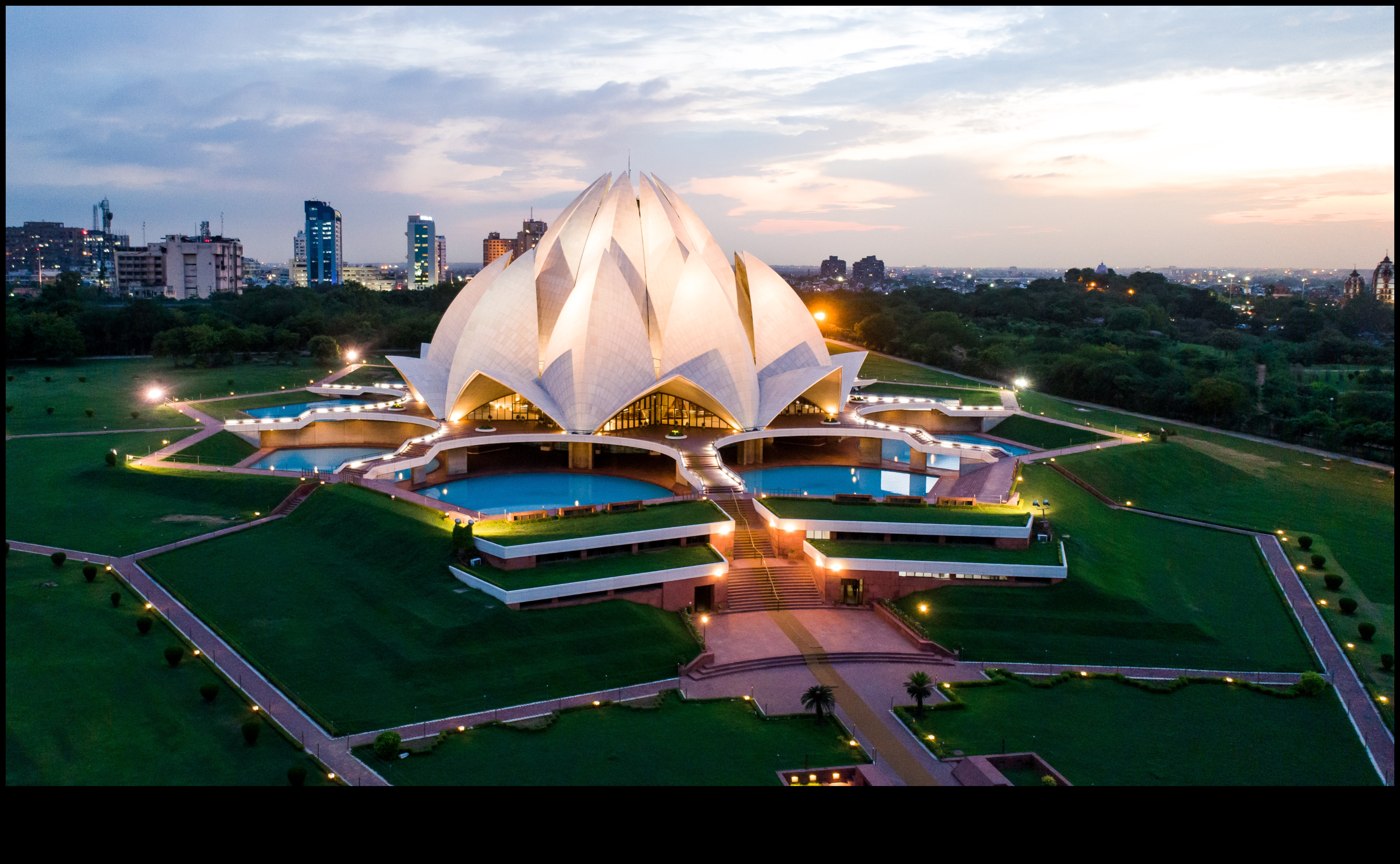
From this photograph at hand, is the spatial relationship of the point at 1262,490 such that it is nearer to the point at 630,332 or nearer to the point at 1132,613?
the point at 1132,613

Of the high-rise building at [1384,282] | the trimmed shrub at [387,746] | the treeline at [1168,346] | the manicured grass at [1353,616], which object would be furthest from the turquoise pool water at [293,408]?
the high-rise building at [1384,282]

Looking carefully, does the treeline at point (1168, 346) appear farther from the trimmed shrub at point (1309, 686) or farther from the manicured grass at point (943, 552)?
the trimmed shrub at point (1309, 686)

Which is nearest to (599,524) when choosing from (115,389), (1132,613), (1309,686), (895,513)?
(895,513)

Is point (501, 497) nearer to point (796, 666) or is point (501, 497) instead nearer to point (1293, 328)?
point (796, 666)

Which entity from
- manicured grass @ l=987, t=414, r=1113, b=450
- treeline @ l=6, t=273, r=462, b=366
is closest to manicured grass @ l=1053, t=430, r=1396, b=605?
manicured grass @ l=987, t=414, r=1113, b=450
